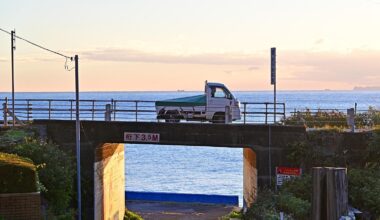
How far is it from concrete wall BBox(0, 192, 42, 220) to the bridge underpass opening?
30177 mm

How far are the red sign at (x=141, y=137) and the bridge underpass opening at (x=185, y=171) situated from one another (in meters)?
20.6

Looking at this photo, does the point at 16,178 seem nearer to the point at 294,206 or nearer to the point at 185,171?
the point at 294,206

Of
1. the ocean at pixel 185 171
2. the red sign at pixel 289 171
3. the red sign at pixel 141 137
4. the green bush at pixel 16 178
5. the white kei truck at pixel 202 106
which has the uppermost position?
the white kei truck at pixel 202 106

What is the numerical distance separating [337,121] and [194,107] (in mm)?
6987

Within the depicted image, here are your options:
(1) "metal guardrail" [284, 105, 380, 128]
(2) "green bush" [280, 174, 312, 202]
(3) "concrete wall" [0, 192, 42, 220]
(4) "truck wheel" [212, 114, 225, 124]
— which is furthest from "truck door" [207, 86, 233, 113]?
(3) "concrete wall" [0, 192, 42, 220]

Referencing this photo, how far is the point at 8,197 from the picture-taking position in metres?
14.5

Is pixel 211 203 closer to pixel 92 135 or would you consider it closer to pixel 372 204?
pixel 92 135

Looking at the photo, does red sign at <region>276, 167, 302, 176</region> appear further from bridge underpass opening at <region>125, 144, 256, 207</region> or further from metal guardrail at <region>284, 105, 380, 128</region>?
bridge underpass opening at <region>125, 144, 256, 207</region>

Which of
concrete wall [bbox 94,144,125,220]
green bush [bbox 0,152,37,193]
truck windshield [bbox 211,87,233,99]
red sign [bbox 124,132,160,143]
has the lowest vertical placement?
concrete wall [bbox 94,144,125,220]

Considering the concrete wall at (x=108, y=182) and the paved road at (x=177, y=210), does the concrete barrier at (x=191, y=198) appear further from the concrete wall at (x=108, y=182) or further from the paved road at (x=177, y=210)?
the concrete wall at (x=108, y=182)

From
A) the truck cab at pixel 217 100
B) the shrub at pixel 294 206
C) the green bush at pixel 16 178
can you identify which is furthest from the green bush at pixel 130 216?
the green bush at pixel 16 178

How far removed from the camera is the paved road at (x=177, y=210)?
103ft

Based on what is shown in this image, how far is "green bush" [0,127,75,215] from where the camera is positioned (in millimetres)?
19281

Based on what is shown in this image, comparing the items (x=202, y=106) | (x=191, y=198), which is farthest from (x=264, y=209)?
(x=191, y=198)
